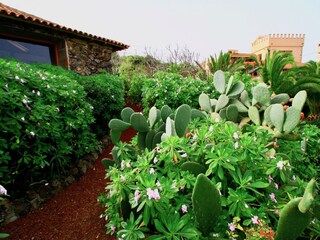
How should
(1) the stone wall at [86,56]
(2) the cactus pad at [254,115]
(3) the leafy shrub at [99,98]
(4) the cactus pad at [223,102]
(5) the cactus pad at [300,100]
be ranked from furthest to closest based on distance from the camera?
1. (1) the stone wall at [86,56]
2. (3) the leafy shrub at [99,98]
3. (4) the cactus pad at [223,102]
4. (2) the cactus pad at [254,115]
5. (5) the cactus pad at [300,100]

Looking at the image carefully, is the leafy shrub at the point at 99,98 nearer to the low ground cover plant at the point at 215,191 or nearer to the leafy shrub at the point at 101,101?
the leafy shrub at the point at 101,101

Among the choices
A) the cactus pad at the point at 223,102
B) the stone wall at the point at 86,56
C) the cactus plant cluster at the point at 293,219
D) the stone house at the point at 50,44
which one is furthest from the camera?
the stone wall at the point at 86,56

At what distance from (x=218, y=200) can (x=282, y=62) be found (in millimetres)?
7564

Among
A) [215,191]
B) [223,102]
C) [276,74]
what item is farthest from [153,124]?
[276,74]

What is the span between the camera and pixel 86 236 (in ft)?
7.18

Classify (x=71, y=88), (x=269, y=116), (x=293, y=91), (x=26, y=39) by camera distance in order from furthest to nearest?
(x=293, y=91) → (x=26, y=39) → (x=71, y=88) → (x=269, y=116)

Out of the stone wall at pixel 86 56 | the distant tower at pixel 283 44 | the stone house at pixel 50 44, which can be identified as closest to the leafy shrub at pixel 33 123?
the stone house at pixel 50 44

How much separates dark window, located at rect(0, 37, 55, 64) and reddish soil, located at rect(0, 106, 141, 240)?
176 inches

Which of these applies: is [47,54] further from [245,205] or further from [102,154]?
[245,205]

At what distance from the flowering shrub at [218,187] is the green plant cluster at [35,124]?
56.5 inches

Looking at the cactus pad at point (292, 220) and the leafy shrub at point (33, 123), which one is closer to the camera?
the cactus pad at point (292, 220)

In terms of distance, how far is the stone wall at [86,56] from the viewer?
666 centimetres

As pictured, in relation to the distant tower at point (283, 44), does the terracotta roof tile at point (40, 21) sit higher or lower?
lower

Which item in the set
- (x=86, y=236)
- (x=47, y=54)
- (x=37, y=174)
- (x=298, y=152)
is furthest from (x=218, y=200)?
(x=47, y=54)
